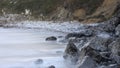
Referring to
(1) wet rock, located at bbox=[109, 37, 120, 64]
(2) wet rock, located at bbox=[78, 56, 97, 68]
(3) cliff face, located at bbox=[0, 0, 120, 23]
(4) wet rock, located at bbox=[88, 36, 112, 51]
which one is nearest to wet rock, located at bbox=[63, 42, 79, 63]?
(4) wet rock, located at bbox=[88, 36, 112, 51]

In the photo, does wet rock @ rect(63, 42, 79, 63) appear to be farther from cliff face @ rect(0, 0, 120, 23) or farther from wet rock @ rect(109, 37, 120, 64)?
cliff face @ rect(0, 0, 120, 23)

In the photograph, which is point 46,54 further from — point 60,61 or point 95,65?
point 95,65

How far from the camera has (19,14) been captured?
7156 centimetres

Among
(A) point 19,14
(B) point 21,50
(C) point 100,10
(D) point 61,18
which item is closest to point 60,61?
(B) point 21,50

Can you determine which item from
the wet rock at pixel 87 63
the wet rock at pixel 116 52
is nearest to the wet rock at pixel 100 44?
the wet rock at pixel 116 52

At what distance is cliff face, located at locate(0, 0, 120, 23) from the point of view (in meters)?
42.6

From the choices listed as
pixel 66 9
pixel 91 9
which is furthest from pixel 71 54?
pixel 66 9

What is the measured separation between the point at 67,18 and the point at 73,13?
201cm

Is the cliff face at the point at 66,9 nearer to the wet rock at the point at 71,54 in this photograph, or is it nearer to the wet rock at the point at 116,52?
the wet rock at the point at 71,54

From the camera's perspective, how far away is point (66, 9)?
53.3 metres

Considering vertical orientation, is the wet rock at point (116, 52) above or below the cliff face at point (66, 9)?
below

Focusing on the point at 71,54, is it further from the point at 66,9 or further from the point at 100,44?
the point at 66,9

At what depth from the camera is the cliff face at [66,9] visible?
140 feet

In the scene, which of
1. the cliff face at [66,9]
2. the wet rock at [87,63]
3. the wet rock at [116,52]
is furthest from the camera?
the cliff face at [66,9]
